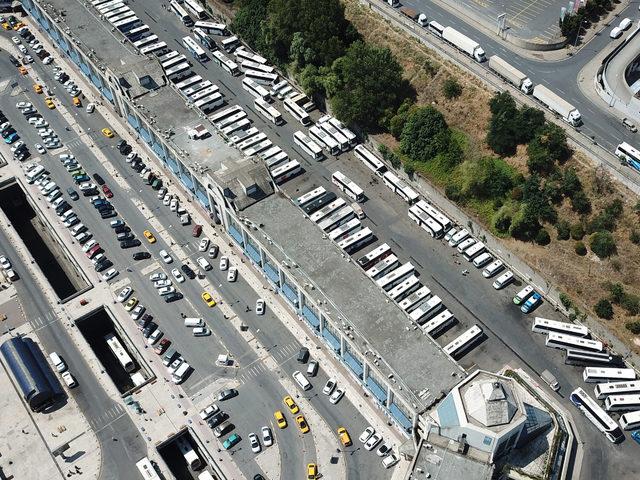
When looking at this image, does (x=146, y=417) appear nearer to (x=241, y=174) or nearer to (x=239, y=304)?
(x=239, y=304)

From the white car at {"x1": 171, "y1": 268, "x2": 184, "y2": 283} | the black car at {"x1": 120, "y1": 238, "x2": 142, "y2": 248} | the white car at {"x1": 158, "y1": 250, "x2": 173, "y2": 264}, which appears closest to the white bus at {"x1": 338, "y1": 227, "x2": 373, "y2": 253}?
the white car at {"x1": 171, "y1": 268, "x2": 184, "y2": 283}

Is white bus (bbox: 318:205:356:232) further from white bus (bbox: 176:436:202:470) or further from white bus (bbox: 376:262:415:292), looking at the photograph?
white bus (bbox: 176:436:202:470)

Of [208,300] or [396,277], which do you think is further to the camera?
[396,277]

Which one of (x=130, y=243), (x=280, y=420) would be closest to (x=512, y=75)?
(x=280, y=420)

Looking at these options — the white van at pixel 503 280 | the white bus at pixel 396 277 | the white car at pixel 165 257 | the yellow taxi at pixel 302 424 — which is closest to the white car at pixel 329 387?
the yellow taxi at pixel 302 424

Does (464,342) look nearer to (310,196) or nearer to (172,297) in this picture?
(310,196)
